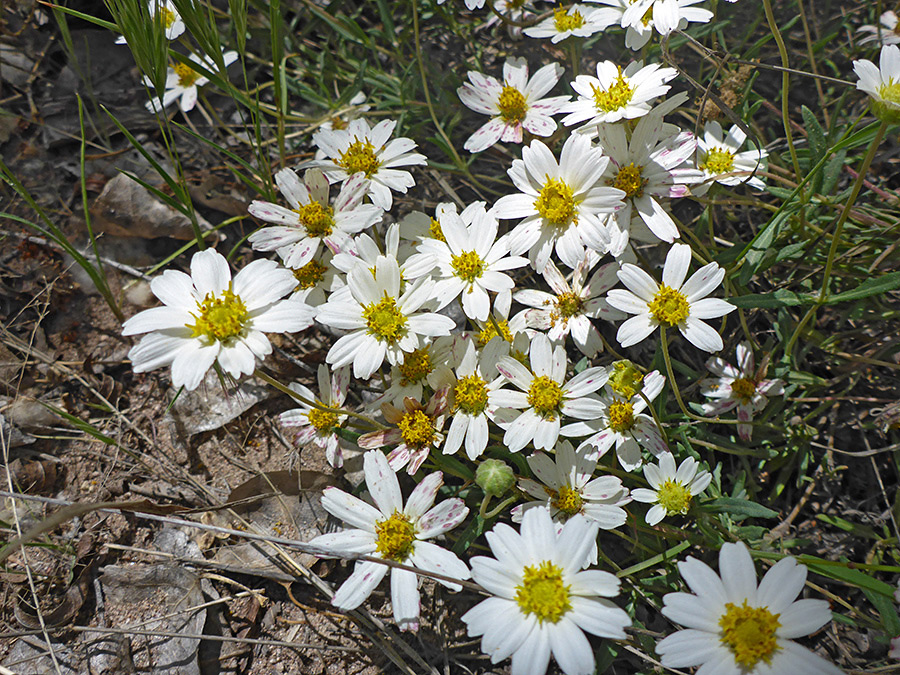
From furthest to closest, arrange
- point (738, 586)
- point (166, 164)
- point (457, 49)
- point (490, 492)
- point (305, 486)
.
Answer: point (457, 49), point (166, 164), point (305, 486), point (490, 492), point (738, 586)

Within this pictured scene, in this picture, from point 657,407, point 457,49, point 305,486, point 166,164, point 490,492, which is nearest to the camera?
point 490,492

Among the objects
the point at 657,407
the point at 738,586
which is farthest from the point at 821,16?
the point at 738,586

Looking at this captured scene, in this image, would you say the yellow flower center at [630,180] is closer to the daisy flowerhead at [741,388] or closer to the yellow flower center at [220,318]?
the daisy flowerhead at [741,388]

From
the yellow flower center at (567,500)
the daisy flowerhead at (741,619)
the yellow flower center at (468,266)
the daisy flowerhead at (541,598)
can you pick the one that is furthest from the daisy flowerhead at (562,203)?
the daisy flowerhead at (741,619)

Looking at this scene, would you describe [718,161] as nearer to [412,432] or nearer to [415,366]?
[415,366]

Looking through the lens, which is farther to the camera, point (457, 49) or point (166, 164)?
point (457, 49)

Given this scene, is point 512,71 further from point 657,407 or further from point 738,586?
point 738,586

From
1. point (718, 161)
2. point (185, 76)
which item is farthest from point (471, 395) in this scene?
point (185, 76)
